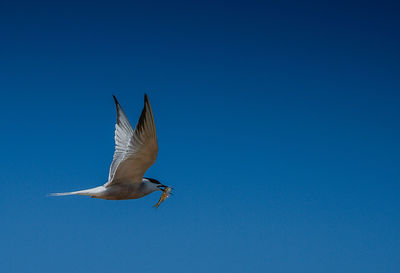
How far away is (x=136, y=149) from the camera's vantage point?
30.4ft

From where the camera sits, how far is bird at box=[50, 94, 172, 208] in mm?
8805

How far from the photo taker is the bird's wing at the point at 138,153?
8609 mm

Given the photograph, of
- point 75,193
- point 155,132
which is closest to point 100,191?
point 75,193

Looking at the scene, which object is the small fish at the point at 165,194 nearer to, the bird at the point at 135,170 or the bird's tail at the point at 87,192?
the bird at the point at 135,170

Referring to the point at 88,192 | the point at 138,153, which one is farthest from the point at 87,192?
the point at 138,153

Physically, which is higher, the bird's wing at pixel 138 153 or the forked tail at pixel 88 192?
the bird's wing at pixel 138 153

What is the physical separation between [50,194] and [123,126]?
10.4 feet

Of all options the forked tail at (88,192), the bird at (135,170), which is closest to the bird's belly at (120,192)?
the bird at (135,170)

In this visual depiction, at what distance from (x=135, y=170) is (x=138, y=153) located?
1.92 feet

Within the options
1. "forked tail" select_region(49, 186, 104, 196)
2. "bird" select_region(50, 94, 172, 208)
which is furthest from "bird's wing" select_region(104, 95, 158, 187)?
"forked tail" select_region(49, 186, 104, 196)

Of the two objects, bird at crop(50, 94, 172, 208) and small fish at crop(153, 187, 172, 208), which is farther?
small fish at crop(153, 187, 172, 208)

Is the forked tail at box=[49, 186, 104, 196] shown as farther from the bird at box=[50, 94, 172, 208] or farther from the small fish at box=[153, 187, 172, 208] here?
the small fish at box=[153, 187, 172, 208]

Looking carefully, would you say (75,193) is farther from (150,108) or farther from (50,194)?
(150,108)

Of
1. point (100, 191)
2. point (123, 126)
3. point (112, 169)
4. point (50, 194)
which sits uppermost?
point (123, 126)
